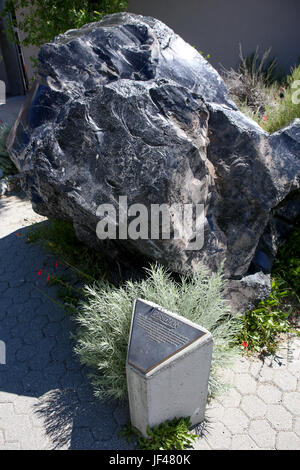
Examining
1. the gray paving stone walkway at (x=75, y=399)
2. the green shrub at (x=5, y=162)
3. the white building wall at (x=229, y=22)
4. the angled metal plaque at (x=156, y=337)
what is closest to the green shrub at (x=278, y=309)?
the gray paving stone walkway at (x=75, y=399)

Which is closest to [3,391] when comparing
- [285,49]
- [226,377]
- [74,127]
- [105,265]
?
[105,265]

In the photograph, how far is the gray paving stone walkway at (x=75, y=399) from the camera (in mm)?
2303

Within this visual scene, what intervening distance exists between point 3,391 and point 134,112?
2.15m

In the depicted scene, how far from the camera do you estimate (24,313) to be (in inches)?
129

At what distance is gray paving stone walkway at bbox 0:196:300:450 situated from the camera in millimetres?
2303

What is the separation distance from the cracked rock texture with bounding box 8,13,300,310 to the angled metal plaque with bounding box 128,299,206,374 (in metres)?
0.48

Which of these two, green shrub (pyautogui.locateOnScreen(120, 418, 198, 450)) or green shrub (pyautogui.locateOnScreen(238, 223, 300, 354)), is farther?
green shrub (pyautogui.locateOnScreen(238, 223, 300, 354))

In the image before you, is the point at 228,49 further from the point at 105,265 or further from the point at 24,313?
the point at 24,313

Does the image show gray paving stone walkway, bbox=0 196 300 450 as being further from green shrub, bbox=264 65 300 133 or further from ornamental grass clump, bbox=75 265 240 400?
green shrub, bbox=264 65 300 133

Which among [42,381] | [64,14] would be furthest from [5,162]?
[42,381]

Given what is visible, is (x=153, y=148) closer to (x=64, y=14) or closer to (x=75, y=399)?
(x=75, y=399)

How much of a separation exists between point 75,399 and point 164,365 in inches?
35.9

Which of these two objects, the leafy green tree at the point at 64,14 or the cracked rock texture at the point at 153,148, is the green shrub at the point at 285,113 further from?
the leafy green tree at the point at 64,14

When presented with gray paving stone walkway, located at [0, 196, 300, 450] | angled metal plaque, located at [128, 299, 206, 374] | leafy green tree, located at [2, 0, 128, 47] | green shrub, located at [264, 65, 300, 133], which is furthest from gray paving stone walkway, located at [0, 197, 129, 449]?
leafy green tree, located at [2, 0, 128, 47]
